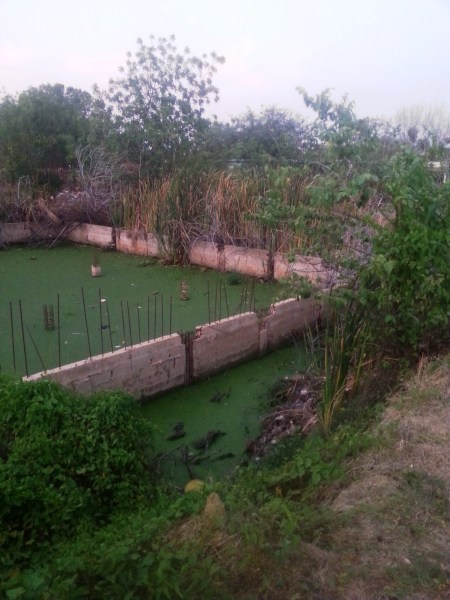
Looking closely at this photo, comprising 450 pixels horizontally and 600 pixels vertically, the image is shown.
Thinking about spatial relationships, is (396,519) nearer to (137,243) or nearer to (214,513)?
(214,513)

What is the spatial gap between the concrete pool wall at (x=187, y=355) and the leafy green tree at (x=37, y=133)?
7.75 metres

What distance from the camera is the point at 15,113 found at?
41.7ft

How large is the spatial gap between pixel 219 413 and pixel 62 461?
1.75 meters

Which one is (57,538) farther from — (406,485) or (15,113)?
(15,113)

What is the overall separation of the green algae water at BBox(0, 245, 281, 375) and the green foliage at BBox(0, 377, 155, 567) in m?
1.23

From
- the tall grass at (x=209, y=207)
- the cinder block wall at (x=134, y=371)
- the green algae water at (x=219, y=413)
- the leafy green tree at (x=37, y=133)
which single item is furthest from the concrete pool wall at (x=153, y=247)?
the cinder block wall at (x=134, y=371)

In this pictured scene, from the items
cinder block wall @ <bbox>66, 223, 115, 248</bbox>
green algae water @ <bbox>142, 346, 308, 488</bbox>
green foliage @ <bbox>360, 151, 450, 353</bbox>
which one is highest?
green foliage @ <bbox>360, 151, 450, 353</bbox>

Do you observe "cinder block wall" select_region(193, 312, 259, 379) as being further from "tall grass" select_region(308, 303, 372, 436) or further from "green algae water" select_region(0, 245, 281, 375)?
"tall grass" select_region(308, 303, 372, 436)

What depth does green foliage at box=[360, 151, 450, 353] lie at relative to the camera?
391 cm

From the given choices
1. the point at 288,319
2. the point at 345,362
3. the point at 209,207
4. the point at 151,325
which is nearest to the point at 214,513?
the point at 345,362

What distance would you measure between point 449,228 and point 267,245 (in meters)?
4.35

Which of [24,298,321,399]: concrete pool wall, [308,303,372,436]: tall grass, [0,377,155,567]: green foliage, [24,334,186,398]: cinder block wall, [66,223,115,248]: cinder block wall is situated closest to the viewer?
[0,377,155,567]: green foliage

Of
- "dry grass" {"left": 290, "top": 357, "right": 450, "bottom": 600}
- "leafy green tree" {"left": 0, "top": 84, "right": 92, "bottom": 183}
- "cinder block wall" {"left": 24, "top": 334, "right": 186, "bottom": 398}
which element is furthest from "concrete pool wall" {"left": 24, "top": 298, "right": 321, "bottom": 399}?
"leafy green tree" {"left": 0, "top": 84, "right": 92, "bottom": 183}

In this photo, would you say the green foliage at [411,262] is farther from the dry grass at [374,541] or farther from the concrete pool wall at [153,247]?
the concrete pool wall at [153,247]
